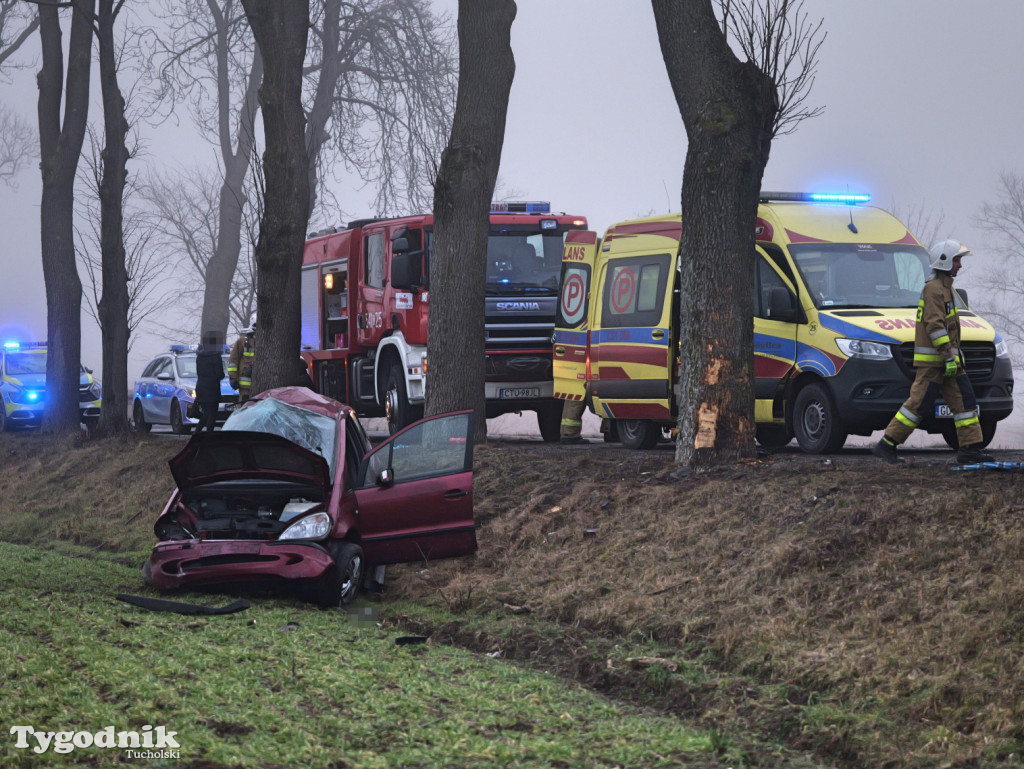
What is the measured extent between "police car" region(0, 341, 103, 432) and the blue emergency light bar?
12882 millimetres

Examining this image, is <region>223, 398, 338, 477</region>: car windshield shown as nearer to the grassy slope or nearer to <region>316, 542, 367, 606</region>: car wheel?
<region>316, 542, 367, 606</region>: car wheel

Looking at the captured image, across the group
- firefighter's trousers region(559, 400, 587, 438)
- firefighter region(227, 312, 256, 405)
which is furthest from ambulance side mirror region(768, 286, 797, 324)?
Result: firefighter region(227, 312, 256, 405)

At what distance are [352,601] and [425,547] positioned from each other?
700 mm

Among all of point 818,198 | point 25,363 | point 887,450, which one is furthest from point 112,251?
point 887,450

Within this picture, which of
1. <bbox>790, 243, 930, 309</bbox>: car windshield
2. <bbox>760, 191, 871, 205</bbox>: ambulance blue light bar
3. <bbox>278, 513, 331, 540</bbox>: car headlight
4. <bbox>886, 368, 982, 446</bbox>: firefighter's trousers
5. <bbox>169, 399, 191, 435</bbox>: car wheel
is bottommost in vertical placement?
<bbox>169, 399, 191, 435</bbox>: car wheel

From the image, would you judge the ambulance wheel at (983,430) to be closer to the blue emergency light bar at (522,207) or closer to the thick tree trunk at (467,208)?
the thick tree trunk at (467,208)

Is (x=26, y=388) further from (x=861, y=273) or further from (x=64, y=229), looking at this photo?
(x=861, y=273)

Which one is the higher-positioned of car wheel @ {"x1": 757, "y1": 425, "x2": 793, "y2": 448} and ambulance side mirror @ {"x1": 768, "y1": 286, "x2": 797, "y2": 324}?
ambulance side mirror @ {"x1": 768, "y1": 286, "x2": 797, "y2": 324}

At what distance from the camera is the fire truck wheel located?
1783 cm

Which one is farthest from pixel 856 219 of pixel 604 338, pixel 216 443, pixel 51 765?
pixel 51 765

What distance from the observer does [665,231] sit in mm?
14977

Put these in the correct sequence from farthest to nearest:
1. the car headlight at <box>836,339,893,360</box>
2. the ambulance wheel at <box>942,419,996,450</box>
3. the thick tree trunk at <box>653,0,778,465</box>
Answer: the ambulance wheel at <box>942,419,996,450</box>, the car headlight at <box>836,339,893,360</box>, the thick tree trunk at <box>653,0,778,465</box>

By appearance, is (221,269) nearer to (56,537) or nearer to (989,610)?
(56,537)

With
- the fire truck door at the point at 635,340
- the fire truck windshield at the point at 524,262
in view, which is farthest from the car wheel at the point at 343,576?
the fire truck windshield at the point at 524,262
